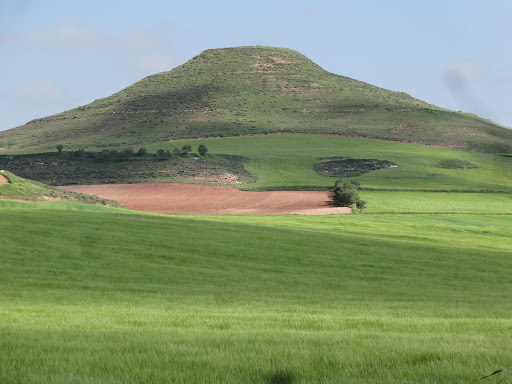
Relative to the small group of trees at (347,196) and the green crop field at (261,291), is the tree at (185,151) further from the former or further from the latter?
the small group of trees at (347,196)

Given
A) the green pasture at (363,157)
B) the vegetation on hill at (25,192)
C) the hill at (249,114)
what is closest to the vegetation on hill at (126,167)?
the green pasture at (363,157)

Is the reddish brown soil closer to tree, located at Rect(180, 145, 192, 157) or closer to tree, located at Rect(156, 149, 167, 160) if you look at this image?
tree, located at Rect(156, 149, 167, 160)

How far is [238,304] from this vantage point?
1658 cm

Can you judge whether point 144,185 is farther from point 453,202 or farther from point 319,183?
point 453,202

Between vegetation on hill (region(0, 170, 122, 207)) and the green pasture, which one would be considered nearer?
vegetation on hill (region(0, 170, 122, 207))

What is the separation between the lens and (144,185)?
84.2m

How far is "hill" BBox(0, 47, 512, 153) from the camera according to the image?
448 ft

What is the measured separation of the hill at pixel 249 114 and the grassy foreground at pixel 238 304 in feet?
324

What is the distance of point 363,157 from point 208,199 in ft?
128

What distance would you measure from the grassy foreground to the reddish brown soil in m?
24.8

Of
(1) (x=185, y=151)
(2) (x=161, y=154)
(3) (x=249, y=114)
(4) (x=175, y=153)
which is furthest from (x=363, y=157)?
(3) (x=249, y=114)

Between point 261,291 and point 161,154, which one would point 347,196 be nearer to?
point 161,154

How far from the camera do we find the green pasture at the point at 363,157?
287 ft

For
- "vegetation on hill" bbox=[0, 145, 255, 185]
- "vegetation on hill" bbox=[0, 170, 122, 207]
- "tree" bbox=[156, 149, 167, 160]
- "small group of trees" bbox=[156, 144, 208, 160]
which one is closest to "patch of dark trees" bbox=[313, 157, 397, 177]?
"vegetation on hill" bbox=[0, 145, 255, 185]
